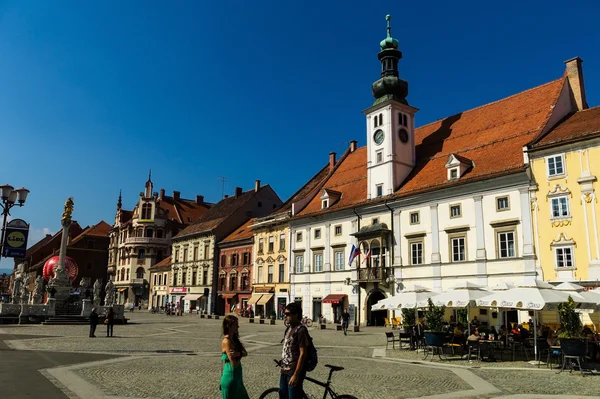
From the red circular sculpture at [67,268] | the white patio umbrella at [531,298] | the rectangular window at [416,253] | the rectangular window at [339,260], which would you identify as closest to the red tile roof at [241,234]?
the rectangular window at [339,260]

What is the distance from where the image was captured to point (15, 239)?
17.2 m

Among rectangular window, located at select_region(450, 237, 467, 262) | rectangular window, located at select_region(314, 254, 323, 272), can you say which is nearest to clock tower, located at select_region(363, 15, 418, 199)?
rectangular window, located at select_region(450, 237, 467, 262)

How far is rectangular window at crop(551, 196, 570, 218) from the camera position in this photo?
26.6 m

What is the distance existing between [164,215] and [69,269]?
3633 cm

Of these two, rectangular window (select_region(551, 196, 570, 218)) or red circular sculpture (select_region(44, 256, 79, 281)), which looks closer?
rectangular window (select_region(551, 196, 570, 218))

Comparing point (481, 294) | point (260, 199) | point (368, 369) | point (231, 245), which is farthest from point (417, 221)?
point (260, 199)

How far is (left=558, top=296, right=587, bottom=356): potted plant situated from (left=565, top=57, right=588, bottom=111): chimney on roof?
22787 mm

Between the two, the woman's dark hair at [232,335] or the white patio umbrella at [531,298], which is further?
the white patio umbrella at [531,298]

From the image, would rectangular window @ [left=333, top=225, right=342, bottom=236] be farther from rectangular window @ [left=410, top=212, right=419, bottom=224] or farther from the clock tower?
rectangular window @ [left=410, top=212, right=419, bottom=224]

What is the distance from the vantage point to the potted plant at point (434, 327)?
17.8 m

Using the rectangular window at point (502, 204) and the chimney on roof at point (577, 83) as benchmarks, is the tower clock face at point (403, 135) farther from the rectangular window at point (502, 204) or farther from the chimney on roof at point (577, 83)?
the chimney on roof at point (577, 83)

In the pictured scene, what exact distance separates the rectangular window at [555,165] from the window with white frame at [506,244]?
4031 mm

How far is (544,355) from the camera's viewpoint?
59.3ft

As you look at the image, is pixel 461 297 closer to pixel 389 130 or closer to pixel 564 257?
pixel 564 257
